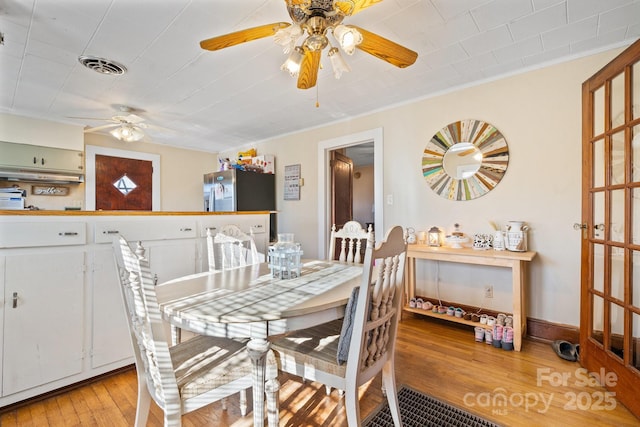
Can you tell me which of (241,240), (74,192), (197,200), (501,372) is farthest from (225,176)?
(501,372)

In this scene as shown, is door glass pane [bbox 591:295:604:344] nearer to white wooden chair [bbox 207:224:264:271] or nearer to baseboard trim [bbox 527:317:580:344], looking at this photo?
baseboard trim [bbox 527:317:580:344]

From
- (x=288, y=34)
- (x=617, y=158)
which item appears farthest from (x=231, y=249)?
(x=617, y=158)

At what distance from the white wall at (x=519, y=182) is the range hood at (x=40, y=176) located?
12.9 ft

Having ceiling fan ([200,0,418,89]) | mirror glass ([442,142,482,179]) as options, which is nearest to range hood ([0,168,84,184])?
ceiling fan ([200,0,418,89])

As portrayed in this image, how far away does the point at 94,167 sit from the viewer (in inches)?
164

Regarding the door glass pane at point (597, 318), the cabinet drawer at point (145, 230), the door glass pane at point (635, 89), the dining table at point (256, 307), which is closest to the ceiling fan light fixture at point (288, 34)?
the dining table at point (256, 307)

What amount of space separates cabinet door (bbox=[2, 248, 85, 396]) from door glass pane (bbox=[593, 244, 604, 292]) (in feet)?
10.7

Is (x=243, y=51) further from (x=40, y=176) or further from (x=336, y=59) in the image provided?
(x=40, y=176)

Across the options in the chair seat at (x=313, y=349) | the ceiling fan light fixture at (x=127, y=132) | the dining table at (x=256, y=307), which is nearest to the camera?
the dining table at (x=256, y=307)

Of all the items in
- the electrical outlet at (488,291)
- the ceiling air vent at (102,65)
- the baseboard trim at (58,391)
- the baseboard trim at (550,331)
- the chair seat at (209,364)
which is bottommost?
the baseboard trim at (58,391)

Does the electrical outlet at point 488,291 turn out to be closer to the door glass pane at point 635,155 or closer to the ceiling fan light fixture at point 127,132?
the door glass pane at point 635,155

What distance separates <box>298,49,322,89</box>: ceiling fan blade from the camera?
5.41ft

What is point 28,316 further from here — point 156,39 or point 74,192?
point 74,192

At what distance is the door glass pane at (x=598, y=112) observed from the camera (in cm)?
198
